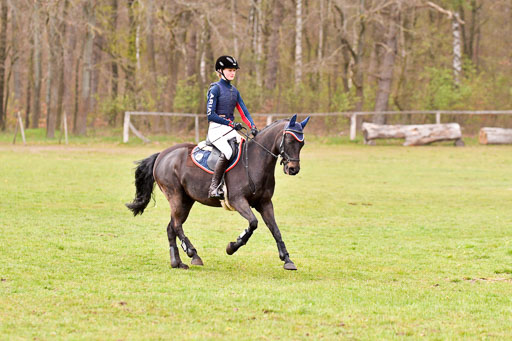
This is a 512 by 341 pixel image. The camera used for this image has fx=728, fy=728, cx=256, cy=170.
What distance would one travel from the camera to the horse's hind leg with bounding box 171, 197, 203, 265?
32.1 feet

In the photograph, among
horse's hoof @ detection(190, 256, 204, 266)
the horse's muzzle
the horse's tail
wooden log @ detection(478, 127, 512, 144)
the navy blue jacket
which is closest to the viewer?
the horse's muzzle

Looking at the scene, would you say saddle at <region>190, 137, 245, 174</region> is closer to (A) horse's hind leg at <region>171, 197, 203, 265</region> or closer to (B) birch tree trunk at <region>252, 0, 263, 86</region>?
(A) horse's hind leg at <region>171, 197, 203, 265</region>

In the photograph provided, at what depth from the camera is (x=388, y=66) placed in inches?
1565

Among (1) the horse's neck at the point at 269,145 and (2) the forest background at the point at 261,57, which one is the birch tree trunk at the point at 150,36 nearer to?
(2) the forest background at the point at 261,57

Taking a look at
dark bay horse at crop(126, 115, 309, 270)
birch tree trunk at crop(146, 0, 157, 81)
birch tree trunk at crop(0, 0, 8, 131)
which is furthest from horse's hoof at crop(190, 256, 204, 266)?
birch tree trunk at crop(0, 0, 8, 131)

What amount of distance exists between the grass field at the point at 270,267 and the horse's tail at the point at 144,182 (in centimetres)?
72

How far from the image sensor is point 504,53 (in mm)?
50531

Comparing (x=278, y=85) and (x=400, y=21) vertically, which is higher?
(x=400, y=21)

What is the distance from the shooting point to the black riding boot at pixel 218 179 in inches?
375

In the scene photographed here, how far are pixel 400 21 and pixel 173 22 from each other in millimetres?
12738

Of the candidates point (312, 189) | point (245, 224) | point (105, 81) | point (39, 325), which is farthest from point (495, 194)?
point (105, 81)

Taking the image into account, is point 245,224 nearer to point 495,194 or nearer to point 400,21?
point 495,194

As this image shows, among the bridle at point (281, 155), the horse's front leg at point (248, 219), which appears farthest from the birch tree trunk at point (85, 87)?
the horse's front leg at point (248, 219)

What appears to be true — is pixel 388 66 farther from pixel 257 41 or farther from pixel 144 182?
pixel 144 182
